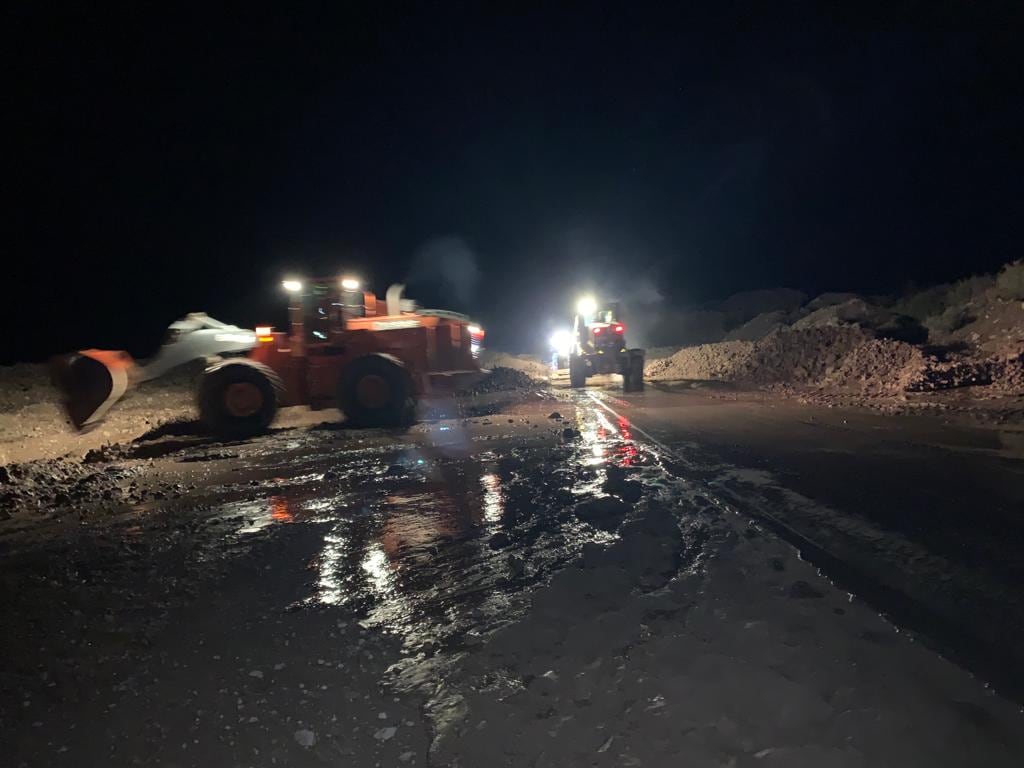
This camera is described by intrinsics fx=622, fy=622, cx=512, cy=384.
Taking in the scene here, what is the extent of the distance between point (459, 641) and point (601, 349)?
16.2 meters

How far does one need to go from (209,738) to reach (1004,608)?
4.32 metres

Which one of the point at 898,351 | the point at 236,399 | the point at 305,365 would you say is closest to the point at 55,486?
the point at 236,399

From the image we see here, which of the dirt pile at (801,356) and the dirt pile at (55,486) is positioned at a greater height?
the dirt pile at (801,356)

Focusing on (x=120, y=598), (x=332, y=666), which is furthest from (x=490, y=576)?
(x=120, y=598)

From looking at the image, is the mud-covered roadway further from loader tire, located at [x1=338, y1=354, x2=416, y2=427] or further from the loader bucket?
loader tire, located at [x1=338, y1=354, x2=416, y2=427]

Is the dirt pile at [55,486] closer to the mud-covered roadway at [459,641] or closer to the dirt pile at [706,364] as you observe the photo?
the mud-covered roadway at [459,641]

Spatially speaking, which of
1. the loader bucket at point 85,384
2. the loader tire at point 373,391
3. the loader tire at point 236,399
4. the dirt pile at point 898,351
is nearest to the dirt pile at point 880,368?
the dirt pile at point 898,351

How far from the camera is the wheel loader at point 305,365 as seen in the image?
34.4 feet

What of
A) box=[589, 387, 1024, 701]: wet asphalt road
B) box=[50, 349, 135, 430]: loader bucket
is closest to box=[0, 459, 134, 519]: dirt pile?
box=[50, 349, 135, 430]: loader bucket

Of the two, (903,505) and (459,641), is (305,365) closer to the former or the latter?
(459,641)

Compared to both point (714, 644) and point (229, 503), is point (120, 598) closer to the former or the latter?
point (229, 503)

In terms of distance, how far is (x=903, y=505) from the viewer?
18.5ft

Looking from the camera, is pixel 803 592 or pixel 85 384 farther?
pixel 85 384

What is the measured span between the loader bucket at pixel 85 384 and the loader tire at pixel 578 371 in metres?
12.6
